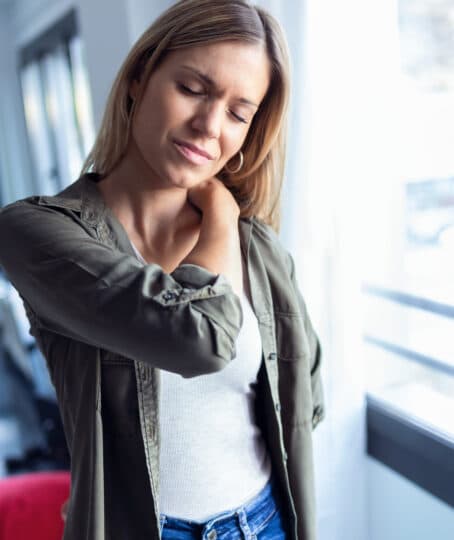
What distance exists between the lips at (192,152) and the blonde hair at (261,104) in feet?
0.37

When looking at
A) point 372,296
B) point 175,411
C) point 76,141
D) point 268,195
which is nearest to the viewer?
point 175,411

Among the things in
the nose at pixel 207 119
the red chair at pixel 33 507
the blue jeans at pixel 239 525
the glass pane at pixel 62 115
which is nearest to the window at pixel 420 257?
the blue jeans at pixel 239 525

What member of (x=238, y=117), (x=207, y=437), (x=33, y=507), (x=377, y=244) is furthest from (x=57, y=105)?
(x=207, y=437)

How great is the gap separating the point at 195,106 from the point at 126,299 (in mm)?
321

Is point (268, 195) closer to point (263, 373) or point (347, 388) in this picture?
point (263, 373)

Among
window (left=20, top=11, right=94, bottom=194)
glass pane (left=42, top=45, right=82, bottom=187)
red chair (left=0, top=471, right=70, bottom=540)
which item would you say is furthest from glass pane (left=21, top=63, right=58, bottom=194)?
red chair (left=0, top=471, right=70, bottom=540)

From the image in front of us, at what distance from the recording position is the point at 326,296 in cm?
139

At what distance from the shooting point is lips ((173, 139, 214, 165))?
0.86m

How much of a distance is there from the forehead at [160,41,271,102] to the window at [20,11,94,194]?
2.12m

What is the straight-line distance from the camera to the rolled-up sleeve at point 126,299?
69 centimetres

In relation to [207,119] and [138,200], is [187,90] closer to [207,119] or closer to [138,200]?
[207,119]

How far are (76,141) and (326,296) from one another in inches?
91.0

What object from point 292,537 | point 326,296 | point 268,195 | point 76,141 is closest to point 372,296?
point 326,296

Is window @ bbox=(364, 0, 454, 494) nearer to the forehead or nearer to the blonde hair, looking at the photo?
the blonde hair
